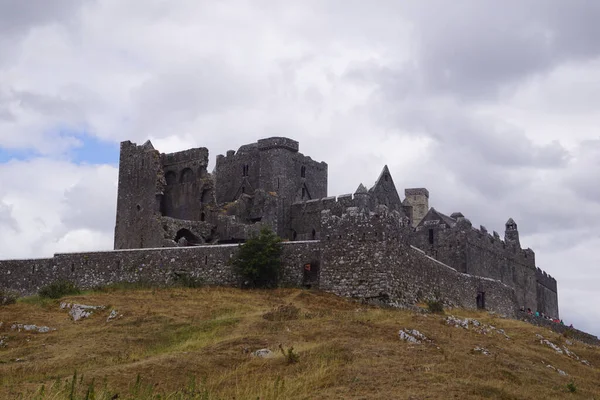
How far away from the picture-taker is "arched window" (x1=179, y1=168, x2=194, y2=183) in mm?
60219

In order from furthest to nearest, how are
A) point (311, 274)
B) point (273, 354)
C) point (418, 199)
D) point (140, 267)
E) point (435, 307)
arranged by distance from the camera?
point (418, 199) < point (140, 267) < point (311, 274) < point (435, 307) < point (273, 354)

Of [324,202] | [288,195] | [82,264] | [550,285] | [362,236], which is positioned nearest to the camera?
[362,236]

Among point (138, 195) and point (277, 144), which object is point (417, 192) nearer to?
point (277, 144)

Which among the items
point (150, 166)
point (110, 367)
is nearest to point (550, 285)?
point (150, 166)

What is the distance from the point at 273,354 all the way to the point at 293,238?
33.3m

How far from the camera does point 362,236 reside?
39.5 m

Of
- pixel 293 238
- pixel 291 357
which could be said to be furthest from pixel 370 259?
pixel 293 238

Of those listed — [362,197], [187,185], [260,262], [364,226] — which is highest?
[187,185]

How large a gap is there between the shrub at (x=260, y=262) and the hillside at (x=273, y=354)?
1463 millimetres

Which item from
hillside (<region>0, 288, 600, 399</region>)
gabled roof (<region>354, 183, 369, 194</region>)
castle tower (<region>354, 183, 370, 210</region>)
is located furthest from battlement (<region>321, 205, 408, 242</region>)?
gabled roof (<region>354, 183, 369, 194</region>)

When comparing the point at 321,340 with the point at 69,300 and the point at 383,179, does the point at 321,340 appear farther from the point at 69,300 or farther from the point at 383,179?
the point at 383,179

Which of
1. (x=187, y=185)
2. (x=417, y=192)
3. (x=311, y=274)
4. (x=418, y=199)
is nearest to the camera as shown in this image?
(x=311, y=274)

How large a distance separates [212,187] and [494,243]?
2285 cm

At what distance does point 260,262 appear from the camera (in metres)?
41.7
